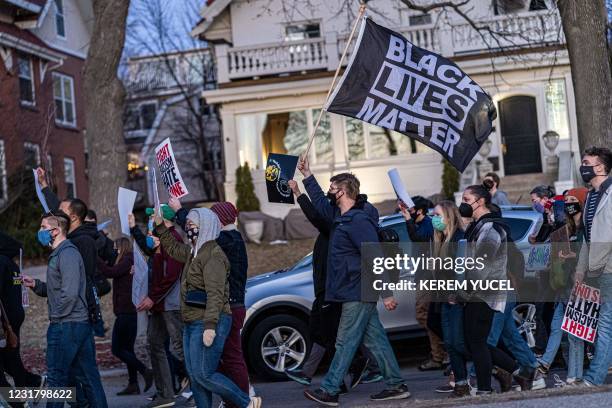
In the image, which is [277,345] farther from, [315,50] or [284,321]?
[315,50]

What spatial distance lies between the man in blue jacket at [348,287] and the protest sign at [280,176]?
480 mm

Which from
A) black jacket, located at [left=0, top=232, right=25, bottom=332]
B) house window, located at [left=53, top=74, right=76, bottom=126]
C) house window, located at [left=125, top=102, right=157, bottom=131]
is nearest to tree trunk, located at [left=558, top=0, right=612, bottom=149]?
black jacket, located at [left=0, top=232, right=25, bottom=332]

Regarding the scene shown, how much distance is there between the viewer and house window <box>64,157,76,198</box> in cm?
3259

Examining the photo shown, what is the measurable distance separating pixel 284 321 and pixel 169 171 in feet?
9.01

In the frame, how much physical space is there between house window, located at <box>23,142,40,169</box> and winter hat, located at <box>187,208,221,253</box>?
70.5 ft

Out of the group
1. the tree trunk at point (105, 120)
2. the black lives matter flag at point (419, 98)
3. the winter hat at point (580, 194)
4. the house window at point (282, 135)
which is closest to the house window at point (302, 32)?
the house window at point (282, 135)

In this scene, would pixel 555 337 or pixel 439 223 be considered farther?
pixel 555 337

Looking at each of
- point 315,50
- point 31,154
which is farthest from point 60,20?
point 315,50

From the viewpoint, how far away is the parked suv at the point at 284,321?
10703 mm

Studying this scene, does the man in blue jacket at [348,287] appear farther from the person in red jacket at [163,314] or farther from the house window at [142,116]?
the house window at [142,116]

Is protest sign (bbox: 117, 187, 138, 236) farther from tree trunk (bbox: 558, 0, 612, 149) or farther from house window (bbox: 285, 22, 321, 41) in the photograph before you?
house window (bbox: 285, 22, 321, 41)

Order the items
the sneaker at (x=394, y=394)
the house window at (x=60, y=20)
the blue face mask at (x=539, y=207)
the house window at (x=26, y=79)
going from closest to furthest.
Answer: the sneaker at (x=394, y=394) < the blue face mask at (x=539, y=207) < the house window at (x=26, y=79) < the house window at (x=60, y=20)

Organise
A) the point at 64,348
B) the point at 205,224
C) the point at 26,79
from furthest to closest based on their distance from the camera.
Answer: the point at 26,79 → the point at 64,348 → the point at 205,224

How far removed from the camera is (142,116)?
49.7m
